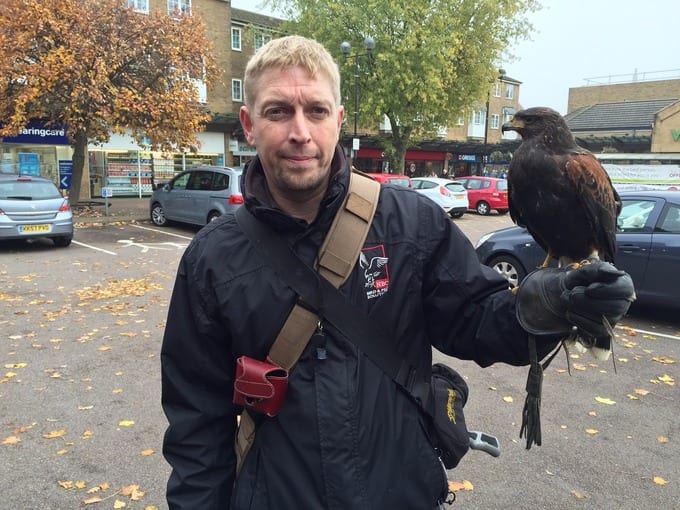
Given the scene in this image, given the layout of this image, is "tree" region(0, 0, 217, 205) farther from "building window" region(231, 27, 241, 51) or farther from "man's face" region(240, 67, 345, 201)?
"man's face" region(240, 67, 345, 201)

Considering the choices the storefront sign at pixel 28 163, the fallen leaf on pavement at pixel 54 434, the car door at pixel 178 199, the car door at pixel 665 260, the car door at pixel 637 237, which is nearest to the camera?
the fallen leaf on pavement at pixel 54 434

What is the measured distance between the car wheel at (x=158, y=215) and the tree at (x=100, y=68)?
2.27 meters

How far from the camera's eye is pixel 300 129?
1565 mm

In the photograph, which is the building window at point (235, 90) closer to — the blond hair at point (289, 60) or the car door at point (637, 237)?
the car door at point (637, 237)

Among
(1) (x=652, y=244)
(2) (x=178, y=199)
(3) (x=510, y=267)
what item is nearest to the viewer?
(1) (x=652, y=244)

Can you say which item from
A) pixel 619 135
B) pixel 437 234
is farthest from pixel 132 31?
pixel 619 135

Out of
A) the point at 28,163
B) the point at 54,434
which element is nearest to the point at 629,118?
the point at 28,163

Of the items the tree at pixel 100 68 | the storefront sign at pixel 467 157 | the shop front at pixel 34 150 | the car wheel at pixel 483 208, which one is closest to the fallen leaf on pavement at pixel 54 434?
the tree at pixel 100 68

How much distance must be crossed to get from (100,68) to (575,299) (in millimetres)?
15708

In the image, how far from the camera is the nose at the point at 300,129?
155cm

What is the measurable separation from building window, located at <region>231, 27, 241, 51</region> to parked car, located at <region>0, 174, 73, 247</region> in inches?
774

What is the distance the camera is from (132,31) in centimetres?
1547

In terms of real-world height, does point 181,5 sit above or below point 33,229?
→ above

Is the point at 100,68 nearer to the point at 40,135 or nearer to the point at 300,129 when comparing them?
the point at 40,135
